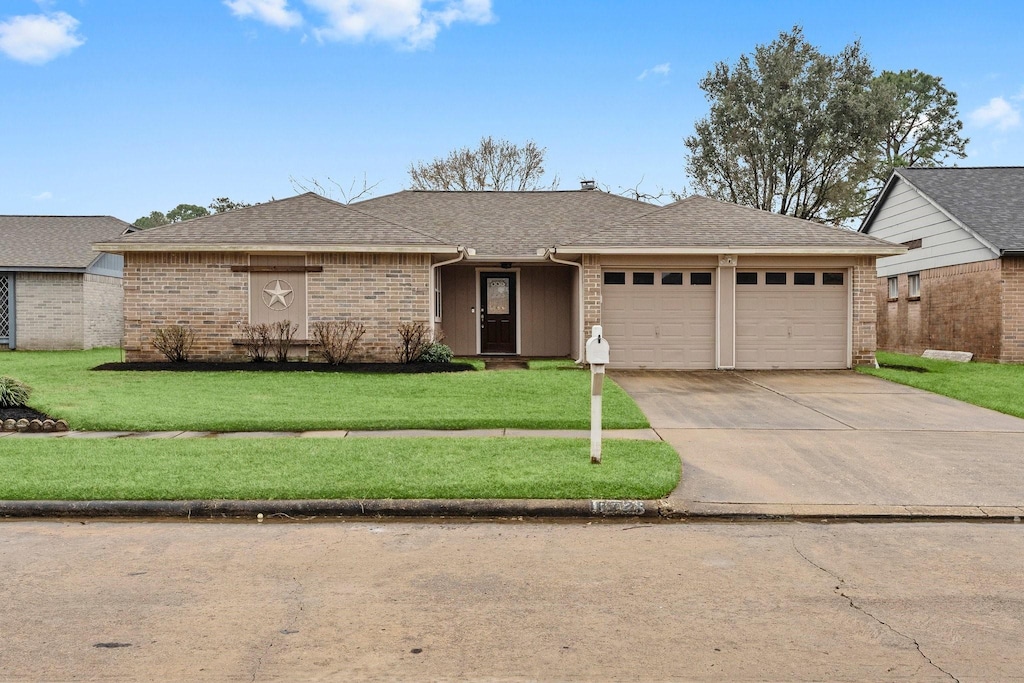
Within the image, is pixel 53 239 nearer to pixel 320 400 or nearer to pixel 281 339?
pixel 281 339

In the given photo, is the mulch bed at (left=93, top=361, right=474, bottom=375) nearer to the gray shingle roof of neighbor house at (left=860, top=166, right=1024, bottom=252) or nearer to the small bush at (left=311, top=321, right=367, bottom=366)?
the small bush at (left=311, top=321, right=367, bottom=366)

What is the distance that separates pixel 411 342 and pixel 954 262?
577 inches

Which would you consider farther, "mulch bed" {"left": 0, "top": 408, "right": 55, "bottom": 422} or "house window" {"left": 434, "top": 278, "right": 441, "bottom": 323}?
"house window" {"left": 434, "top": 278, "right": 441, "bottom": 323}

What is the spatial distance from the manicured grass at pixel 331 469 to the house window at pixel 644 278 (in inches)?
337

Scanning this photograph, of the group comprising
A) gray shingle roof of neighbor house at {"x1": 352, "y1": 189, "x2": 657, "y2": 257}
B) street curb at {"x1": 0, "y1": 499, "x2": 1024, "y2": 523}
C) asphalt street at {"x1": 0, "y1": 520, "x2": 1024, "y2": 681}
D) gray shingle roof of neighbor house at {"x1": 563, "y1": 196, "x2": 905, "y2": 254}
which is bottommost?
asphalt street at {"x1": 0, "y1": 520, "x2": 1024, "y2": 681}

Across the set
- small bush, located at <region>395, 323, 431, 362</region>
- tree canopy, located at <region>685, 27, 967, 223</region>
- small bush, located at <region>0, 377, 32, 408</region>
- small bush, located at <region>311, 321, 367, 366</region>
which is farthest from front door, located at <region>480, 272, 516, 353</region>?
tree canopy, located at <region>685, 27, 967, 223</region>

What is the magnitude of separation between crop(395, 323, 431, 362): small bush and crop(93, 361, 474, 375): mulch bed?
25 centimetres

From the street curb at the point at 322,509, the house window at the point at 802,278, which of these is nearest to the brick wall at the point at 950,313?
the house window at the point at 802,278

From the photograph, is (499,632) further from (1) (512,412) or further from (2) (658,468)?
(1) (512,412)

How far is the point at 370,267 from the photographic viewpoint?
50.3 feet

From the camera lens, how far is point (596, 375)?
6387mm

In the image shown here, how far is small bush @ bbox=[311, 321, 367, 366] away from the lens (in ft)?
49.8

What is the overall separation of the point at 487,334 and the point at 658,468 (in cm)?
1243

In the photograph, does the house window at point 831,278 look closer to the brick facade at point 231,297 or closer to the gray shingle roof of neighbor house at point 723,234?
the gray shingle roof of neighbor house at point 723,234
